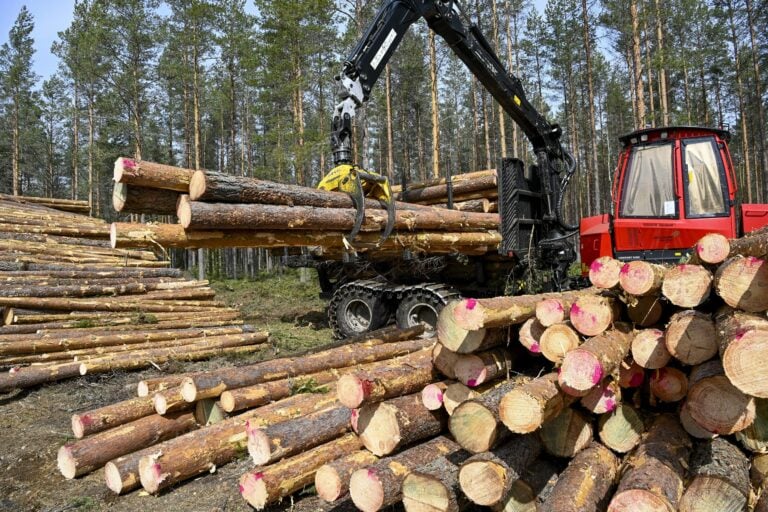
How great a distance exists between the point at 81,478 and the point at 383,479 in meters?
2.85

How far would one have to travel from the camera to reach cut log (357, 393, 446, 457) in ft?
9.86

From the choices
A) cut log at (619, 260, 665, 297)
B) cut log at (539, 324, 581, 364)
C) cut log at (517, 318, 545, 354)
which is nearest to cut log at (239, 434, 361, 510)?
cut log at (517, 318, 545, 354)

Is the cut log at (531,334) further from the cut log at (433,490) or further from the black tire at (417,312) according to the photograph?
the black tire at (417,312)

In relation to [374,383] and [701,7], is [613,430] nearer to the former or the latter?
[374,383]

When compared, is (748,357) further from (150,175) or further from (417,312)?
(417,312)

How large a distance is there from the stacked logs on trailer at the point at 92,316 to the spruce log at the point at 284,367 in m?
2.76

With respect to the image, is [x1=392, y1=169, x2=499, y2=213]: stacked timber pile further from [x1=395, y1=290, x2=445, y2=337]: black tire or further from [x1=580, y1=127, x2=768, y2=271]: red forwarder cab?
[x1=580, y1=127, x2=768, y2=271]: red forwarder cab

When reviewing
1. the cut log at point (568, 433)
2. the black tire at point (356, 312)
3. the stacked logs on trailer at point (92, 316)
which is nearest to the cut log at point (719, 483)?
the cut log at point (568, 433)

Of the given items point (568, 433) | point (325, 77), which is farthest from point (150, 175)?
point (325, 77)

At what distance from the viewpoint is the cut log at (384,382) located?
2988 mm

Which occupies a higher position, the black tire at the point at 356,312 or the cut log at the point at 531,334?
the cut log at the point at 531,334

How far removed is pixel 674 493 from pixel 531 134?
6.65 metres

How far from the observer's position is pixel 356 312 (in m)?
8.68

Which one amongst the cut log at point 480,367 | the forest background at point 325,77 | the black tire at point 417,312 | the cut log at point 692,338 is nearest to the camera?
the cut log at point 692,338
